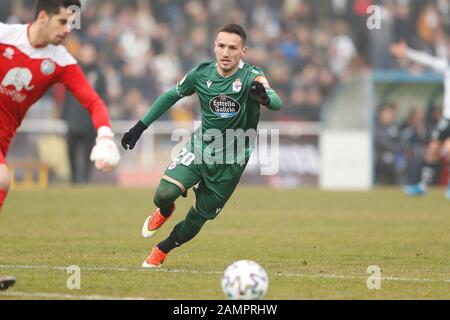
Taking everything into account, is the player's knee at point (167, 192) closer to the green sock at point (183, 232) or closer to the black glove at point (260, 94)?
the green sock at point (183, 232)

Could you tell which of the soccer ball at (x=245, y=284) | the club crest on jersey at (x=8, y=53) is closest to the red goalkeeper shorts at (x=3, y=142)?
the club crest on jersey at (x=8, y=53)

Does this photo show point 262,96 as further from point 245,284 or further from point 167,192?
point 245,284

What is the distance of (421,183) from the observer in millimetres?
21750

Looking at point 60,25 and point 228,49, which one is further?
point 228,49

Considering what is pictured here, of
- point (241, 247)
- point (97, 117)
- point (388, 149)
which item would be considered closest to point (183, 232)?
point (97, 117)

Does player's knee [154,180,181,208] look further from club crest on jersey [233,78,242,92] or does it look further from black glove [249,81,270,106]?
black glove [249,81,270,106]

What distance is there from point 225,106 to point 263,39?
18324 mm

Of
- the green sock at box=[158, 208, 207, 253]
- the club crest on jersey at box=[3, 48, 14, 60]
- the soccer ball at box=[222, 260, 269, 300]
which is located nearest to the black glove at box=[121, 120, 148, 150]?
the green sock at box=[158, 208, 207, 253]

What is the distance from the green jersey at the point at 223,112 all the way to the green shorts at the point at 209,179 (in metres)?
0.09

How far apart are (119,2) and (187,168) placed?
63.4 feet

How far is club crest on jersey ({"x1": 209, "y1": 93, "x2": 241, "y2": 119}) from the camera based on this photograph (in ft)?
32.1

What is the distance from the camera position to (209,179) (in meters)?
9.79

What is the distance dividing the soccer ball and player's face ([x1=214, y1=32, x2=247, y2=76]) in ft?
8.60
